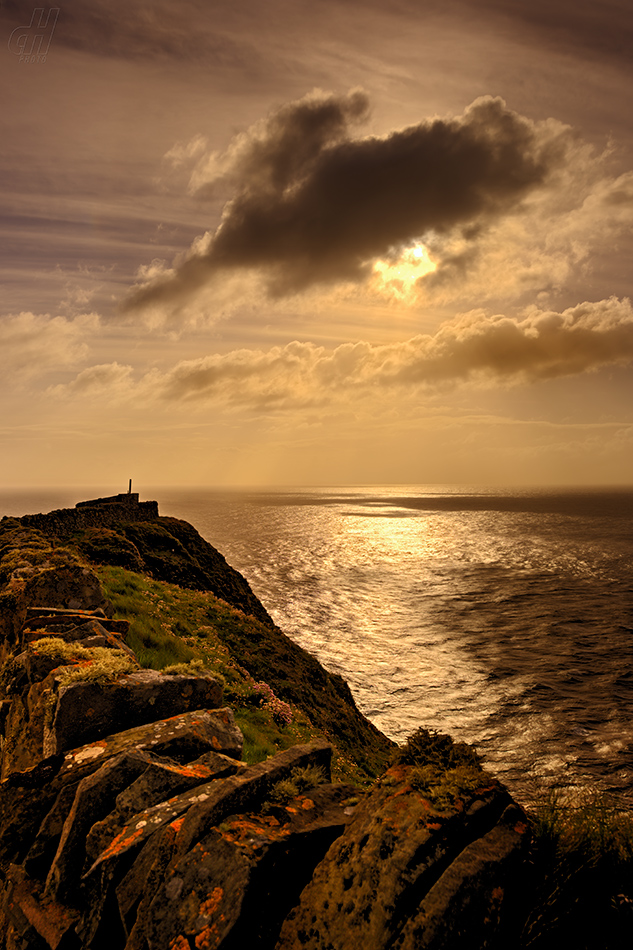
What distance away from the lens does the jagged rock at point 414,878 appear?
3053mm

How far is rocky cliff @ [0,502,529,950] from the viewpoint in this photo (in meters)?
3.24

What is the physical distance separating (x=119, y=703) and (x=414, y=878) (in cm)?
461

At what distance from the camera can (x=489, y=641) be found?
144 feet

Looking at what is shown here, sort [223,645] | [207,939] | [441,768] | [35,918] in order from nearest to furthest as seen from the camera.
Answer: [207,939] → [441,768] → [35,918] → [223,645]

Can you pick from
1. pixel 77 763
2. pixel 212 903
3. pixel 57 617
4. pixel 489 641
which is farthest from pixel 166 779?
pixel 489 641

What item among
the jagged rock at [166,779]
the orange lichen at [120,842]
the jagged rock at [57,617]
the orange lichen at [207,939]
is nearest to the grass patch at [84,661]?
the jagged rock at [57,617]

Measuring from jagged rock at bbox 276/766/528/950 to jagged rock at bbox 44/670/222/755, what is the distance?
3.59 metres

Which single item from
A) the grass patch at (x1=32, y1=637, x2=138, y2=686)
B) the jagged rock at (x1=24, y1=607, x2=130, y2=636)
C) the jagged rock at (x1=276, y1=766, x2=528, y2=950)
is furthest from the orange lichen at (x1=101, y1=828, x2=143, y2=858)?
the jagged rock at (x1=24, y1=607, x2=130, y2=636)

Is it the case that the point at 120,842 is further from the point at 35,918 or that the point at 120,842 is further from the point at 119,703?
the point at 119,703

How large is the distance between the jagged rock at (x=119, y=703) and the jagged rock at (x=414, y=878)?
3587mm

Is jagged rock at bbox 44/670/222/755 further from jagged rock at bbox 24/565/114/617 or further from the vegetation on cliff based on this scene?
jagged rock at bbox 24/565/114/617

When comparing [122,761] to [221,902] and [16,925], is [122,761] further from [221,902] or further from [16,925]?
[221,902]

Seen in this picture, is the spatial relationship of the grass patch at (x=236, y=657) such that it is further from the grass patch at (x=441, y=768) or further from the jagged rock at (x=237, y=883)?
the grass patch at (x=441, y=768)

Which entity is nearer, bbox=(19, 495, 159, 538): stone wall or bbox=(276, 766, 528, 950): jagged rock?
bbox=(276, 766, 528, 950): jagged rock
